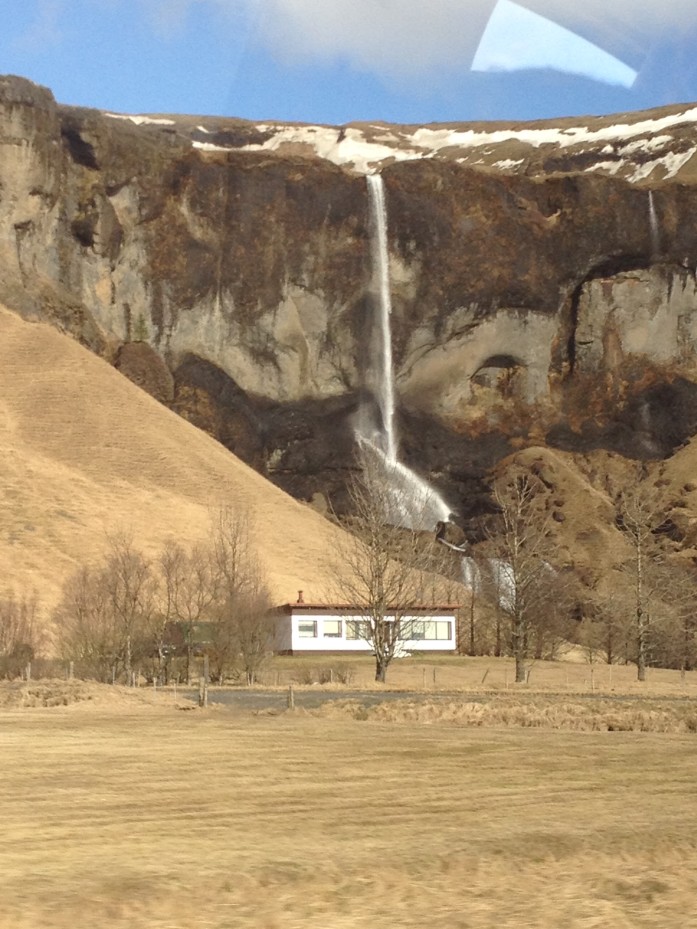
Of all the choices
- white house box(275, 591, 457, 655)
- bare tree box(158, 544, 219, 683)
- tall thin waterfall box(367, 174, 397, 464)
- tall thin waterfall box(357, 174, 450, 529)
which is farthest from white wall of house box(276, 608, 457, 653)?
tall thin waterfall box(367, 174, 397, 464)

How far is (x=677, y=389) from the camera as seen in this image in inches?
4439

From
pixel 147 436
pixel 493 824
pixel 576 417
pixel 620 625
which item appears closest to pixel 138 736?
pixel 493 824

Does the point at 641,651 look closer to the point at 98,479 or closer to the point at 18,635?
the point at 18,635

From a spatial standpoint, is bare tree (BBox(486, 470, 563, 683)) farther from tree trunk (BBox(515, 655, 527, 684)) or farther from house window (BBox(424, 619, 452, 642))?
house window (BBox(424, 619, 452, 642))

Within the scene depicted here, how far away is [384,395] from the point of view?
112312 millimetres

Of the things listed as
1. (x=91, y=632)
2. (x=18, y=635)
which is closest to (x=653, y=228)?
(x=18, y=635)

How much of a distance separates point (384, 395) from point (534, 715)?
273 ft

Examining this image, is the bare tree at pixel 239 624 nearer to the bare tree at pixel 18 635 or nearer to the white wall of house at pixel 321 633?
the white wall of house at pixel 321 633

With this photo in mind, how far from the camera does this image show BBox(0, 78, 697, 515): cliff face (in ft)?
357

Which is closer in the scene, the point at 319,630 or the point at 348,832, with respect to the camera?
the point at 348,832

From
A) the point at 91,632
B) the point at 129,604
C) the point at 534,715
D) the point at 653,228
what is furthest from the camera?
the point at 653,228

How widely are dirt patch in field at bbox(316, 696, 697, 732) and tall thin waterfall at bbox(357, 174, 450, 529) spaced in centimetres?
7335

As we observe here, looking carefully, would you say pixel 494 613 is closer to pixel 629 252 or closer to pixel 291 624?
pixel 291 624

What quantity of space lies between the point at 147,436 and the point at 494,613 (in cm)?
2914
